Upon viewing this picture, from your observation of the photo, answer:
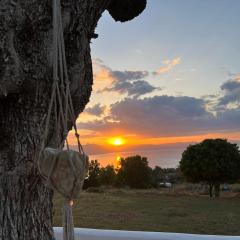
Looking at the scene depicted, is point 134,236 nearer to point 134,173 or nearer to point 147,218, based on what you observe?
point 147,218

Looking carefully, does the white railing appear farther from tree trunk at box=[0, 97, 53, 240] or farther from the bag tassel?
the bag tassel

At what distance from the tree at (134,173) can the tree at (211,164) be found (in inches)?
86.8

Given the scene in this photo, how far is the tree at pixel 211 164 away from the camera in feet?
85.7

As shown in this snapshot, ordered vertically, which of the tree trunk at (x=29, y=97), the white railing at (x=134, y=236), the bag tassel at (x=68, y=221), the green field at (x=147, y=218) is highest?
the tree trunk at (x=29, y=97)

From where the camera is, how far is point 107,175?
2600 centimetres

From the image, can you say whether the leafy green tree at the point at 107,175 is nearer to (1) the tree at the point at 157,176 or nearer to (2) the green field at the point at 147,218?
(1) the tree at the point at 157,176

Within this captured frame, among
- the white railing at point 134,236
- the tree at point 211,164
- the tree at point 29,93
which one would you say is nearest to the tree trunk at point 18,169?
the tree at point 29,93

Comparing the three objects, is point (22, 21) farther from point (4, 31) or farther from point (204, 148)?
point (204, 148)

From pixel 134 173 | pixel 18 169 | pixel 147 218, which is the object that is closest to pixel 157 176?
pixel 134 173

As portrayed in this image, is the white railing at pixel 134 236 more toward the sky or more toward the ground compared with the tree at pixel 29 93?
more toward the ground

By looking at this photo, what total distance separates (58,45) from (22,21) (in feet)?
2.02

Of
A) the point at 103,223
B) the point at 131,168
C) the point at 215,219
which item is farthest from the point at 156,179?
the point at 103,223

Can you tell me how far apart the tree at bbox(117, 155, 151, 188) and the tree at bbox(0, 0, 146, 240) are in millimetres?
23643

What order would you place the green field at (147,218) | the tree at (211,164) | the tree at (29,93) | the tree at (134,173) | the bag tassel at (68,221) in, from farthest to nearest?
the tree at (134,173)
the tree at (211,164)
the green field at (147,218)
the tree at (29,93)
the bag tassel at (68,221)
